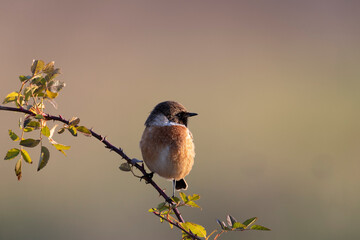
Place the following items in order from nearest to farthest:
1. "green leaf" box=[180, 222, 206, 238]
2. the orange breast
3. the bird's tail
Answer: "green leaf" box=[180, 222, 206, 238]
the orange breast
the bird's tail

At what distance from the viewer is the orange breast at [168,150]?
3.79 meters

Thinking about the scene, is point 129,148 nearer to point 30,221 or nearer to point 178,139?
point 30,221

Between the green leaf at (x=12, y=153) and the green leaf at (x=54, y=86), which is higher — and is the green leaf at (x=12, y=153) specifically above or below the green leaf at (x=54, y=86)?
below

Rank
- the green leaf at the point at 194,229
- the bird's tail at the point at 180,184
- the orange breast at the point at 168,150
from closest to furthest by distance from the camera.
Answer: the green leaf at the point at 194,229 → the orange breast at the point at 168,150 → the bird's tail at the point at 180,184

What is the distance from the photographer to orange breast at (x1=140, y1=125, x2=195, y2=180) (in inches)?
149

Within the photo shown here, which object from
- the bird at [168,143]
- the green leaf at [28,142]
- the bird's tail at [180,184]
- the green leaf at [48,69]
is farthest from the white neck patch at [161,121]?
the green leaf at [28,142]

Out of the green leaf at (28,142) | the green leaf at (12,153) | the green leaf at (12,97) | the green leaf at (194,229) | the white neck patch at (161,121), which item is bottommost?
the green leaf at (194,229)

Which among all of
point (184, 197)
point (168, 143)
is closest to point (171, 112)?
point (168, 143)

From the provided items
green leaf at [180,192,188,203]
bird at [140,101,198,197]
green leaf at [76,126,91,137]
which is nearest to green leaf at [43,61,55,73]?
green leaf at [76,126,91,137]

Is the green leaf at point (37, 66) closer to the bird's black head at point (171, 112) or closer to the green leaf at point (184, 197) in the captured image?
the green leaf at point (184, 197)

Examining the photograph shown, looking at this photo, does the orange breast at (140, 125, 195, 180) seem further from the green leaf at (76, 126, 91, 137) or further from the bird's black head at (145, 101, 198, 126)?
the green leaf at (76, 126, 91, 137)

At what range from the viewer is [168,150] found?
3814mm

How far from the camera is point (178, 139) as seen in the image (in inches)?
153

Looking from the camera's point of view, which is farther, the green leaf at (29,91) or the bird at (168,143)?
the bird at (168,143)
